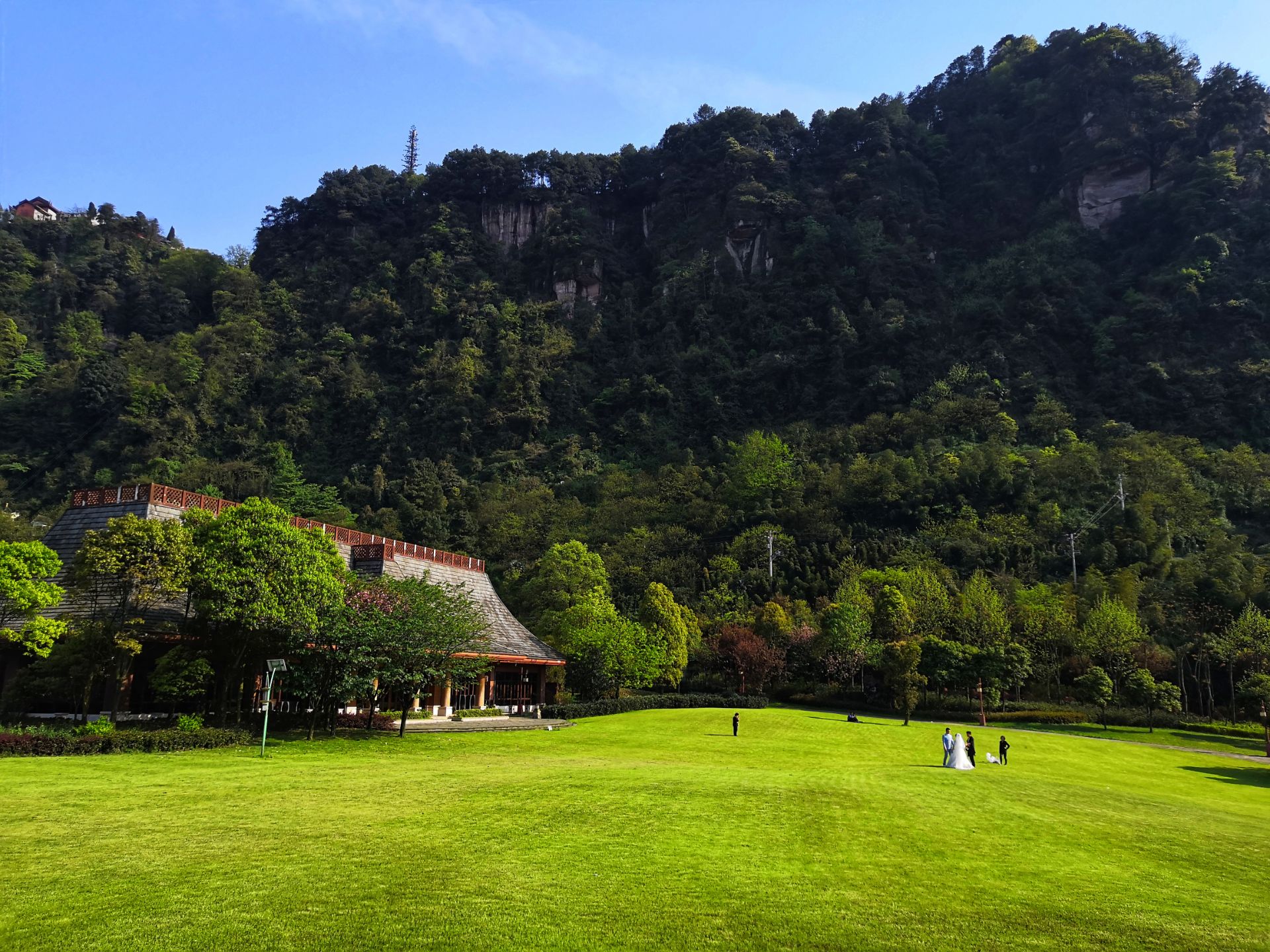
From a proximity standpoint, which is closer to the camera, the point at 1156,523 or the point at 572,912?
the point at 572,912

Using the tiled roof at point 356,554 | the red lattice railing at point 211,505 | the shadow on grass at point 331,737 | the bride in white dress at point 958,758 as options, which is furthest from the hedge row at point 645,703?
the bride in white dress at point 958,758

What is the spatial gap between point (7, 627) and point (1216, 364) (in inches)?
3663

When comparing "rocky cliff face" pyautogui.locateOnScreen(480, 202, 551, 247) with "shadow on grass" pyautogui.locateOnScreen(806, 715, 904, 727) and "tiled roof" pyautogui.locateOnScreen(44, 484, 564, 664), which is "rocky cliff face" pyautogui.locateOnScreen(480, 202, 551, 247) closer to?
"tiled roof" pyautogui.locateOnScreen(44, 484, 564, 664)

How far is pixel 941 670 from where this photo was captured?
124 ft

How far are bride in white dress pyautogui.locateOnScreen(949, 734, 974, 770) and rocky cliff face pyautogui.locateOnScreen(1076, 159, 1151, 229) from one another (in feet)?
322

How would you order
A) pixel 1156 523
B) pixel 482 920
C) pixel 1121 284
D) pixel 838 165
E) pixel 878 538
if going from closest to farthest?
1. pixel 482 920
2. pixel 1156 523
3. pixel 878 538
4. pixel 1121 284
5. pixel 838 165

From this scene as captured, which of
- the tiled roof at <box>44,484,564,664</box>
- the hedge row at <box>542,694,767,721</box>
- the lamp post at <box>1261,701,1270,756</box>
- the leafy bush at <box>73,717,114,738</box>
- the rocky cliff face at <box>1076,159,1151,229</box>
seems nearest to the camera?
the leafy bush at <box>73,717,114,738</box>

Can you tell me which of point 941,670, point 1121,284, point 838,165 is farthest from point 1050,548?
point 838,165

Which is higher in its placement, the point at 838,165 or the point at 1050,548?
the point at 838,165

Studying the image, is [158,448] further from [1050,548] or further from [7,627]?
[1050,548]

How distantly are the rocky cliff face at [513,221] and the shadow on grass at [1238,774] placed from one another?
106m

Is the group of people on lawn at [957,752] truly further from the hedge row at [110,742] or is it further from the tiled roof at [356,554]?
the hedge row at [110,742]

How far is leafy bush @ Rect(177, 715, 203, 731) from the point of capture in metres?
21.8

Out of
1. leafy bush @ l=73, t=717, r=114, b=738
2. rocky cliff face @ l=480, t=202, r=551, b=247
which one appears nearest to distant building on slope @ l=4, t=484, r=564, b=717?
leafy bush @ l=73, t=717, r=114, b=738
